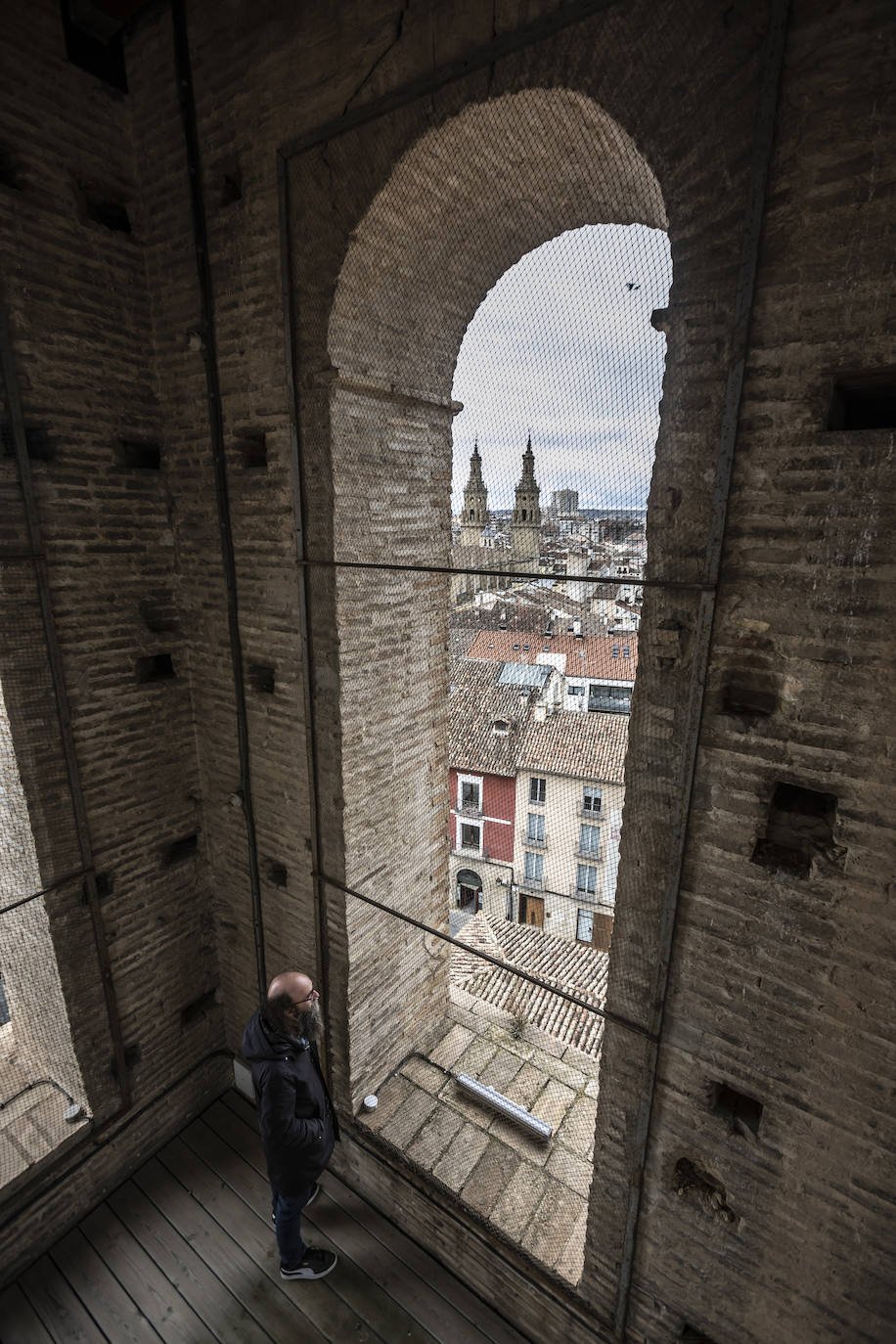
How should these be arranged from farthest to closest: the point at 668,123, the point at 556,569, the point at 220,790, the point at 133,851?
the point at 220,790 < the point at 133,851 < the point at 556,569 < the point at 668,123

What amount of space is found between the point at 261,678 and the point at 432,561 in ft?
4.67

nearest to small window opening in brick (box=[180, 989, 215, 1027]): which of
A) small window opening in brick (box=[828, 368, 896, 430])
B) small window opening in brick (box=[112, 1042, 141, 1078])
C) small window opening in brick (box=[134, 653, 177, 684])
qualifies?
small window opening in brick (box=[112, 1042, 141, 1078])

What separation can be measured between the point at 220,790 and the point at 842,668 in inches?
156

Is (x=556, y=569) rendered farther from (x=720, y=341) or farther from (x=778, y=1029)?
(x=778, y=1029)

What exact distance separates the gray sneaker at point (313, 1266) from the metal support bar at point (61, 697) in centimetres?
158

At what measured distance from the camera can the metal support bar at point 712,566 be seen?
2016 mm

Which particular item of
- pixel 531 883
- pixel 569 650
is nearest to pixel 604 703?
pixel 569 650

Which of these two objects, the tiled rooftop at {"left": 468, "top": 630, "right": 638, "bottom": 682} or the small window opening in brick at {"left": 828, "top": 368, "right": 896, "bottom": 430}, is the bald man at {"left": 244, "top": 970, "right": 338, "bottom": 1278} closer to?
the tiled rooftop at {"left": 468, "top": 630, "right": 638, "bottom": 682}

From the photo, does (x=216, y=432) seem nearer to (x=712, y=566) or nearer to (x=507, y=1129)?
(x=712, y=566)

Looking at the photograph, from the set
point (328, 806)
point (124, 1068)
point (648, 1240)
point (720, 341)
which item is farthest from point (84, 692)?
point (648, 1240)

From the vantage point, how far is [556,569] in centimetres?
335

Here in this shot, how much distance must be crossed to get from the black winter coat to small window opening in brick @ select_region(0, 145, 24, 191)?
180 inches

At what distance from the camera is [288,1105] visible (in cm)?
310

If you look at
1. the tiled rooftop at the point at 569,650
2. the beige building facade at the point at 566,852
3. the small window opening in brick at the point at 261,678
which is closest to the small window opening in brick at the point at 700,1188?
the beige building facade at the point at 566,852
